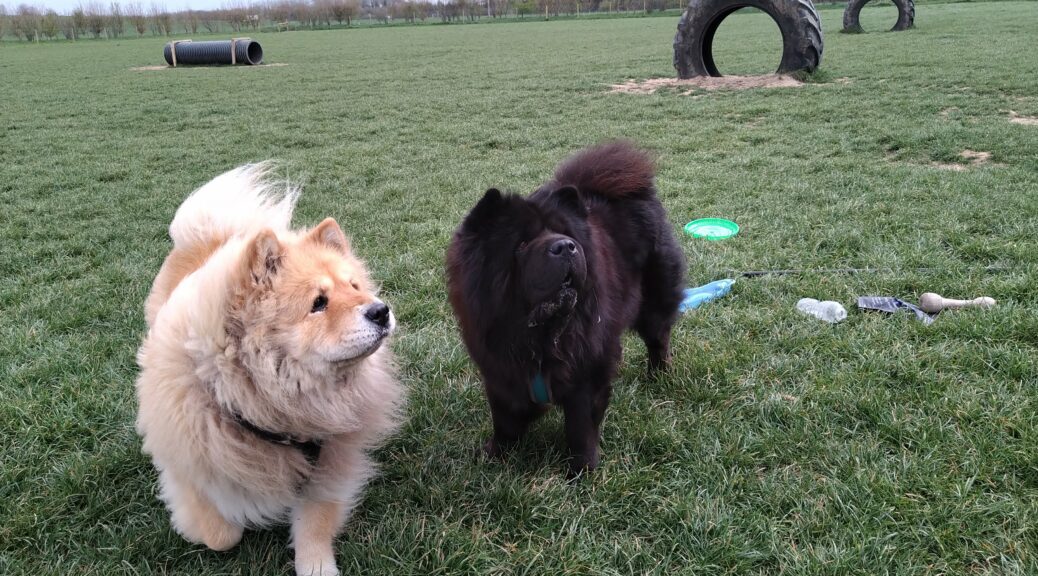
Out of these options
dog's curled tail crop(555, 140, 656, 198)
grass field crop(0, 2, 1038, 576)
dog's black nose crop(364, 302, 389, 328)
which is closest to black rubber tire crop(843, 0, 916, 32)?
grass field crop(0, 2, 1038, 576)

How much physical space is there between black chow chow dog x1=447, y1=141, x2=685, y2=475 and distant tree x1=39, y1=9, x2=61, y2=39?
160 ft

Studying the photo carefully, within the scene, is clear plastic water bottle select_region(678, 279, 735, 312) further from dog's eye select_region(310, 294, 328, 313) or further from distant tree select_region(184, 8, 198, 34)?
distant tree select_region(184, 8, 198, 34)

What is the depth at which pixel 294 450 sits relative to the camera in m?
1.92

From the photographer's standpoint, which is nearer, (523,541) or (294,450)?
(294,450)

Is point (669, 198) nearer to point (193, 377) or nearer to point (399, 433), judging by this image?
point (399, 433)

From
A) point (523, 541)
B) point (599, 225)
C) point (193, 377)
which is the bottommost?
point (523, 541)

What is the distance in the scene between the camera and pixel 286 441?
1.88 meters

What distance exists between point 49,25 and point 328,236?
49.0 meters

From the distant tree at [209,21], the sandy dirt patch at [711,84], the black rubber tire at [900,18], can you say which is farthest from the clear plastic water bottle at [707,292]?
the distant tree at [209,21]

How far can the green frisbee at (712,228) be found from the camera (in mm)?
4660

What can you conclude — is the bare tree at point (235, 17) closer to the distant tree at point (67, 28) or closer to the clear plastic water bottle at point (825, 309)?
the distant tree at point (67, 28)

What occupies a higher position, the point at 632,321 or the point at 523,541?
the point at 632,321

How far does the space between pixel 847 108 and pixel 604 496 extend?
28.3 feet

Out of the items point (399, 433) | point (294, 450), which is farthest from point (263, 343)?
point (399, 433)
